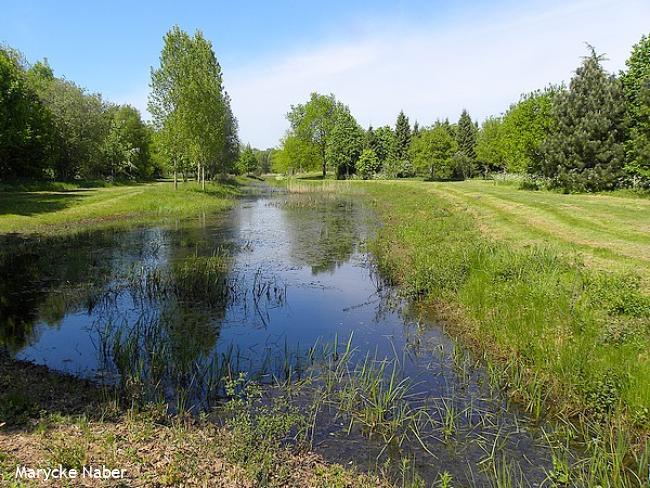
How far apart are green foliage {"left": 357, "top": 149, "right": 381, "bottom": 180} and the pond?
61836mm

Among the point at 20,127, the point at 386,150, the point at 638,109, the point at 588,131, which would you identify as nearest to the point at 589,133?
the point at 588,131

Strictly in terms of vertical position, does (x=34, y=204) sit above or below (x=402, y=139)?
below

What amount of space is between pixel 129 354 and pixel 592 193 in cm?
3489

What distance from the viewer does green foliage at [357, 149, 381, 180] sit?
79.4 metres

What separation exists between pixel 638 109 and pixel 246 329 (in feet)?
110

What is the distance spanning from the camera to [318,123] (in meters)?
88.2

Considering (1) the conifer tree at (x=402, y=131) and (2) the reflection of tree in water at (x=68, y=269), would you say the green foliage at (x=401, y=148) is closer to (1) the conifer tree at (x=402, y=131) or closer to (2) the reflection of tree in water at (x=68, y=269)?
(1) the conifer tree at (x=402, y=131)

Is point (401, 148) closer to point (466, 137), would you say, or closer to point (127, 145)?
point (466, 137)

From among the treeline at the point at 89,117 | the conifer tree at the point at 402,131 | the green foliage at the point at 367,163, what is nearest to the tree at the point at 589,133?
the treeline at the point at 89,117

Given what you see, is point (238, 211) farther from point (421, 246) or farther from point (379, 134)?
point (379, 134)

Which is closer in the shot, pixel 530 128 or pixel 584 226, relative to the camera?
pixel 584 226

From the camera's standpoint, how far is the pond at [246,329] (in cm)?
615

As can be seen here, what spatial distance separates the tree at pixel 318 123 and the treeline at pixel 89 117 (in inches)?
1297

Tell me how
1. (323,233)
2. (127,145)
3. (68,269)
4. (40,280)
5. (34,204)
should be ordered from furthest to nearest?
(127,145), (34,204), (323,233), (68,269), (40,280)
